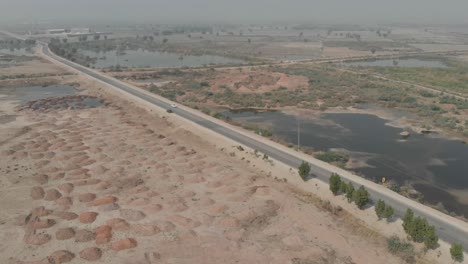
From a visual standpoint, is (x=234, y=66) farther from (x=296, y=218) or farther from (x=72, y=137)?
(x=296, y=218)

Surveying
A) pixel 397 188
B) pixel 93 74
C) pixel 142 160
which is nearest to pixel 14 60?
pixel 93 74

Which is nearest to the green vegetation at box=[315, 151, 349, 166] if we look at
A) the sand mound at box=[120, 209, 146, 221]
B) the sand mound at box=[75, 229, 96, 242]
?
the sand mound at box=[120, 209, 146, 221]

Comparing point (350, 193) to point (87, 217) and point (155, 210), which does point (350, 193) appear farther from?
point (87, 217)

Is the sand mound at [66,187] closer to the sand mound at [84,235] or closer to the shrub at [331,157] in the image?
the sand mound at [84,235]

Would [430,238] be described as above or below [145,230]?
above

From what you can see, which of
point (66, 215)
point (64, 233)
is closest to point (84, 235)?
point (64, 233)

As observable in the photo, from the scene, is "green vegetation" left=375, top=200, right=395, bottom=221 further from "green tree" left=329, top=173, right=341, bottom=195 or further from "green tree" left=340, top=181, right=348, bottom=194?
"green tree" left=329, top=173, right=341, bottom=195

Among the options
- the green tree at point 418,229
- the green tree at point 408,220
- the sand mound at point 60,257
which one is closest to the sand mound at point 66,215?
the sand mound at point 60,257
